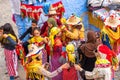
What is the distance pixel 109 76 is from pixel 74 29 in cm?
192

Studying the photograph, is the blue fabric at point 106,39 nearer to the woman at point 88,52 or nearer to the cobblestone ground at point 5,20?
the cobblestone ground at point 5,20

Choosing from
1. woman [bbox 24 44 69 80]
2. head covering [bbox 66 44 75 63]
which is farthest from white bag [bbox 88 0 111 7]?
head covering [bbox 66 44 75 63]

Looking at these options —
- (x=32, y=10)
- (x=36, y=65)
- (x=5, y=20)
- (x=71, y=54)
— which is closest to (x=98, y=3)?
(x=32, y=10)

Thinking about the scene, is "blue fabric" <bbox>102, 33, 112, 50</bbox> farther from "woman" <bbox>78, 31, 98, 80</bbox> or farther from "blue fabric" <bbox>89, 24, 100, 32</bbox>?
"blue fabric" <bbox>89, 24, 100, 32</bbox>

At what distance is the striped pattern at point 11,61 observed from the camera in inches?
268

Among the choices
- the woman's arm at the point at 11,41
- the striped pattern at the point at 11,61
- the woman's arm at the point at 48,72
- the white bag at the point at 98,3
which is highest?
the white bag at the point at 98,3

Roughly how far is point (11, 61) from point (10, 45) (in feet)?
A: 1.23

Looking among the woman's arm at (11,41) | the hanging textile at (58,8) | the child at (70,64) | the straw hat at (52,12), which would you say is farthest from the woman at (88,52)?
the hanging textile at (58,8)

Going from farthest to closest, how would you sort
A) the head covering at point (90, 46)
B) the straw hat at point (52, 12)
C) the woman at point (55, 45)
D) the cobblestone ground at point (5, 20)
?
the cobblestone ground at point (5, 20) < the straw hat at point (52, 12) < the woman at point (55, 45) < the head covering at point (90, 46)

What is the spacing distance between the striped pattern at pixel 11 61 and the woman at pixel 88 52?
5.40ft

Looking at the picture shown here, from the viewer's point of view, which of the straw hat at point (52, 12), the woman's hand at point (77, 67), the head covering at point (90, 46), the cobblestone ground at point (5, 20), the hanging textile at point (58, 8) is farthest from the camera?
the hanging textile at point (58, 8)

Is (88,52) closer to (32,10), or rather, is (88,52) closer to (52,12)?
(52,12)

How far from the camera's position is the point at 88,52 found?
5.69 meters

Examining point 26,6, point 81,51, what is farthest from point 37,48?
A: point 26,6
